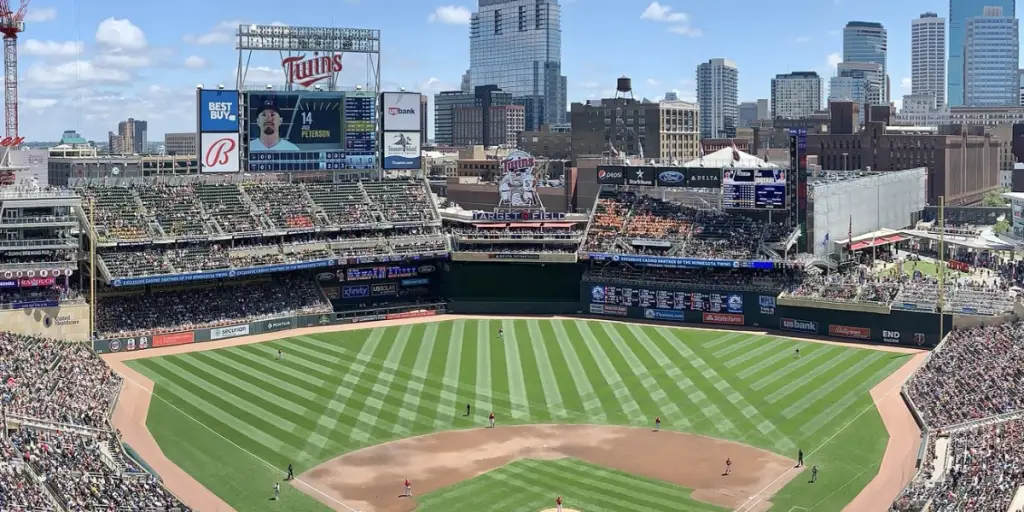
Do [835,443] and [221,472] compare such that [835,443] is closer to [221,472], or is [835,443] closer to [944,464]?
[944,464]

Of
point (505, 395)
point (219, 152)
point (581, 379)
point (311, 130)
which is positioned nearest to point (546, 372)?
point (581, 379)

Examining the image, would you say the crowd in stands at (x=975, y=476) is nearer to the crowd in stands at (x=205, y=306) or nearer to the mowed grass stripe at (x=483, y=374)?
the mowed grass stripe at (x=483, y=374)

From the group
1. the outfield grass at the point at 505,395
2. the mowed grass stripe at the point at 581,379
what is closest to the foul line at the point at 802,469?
the outfield grass at the point at 505,395

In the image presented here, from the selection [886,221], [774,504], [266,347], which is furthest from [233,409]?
[886,221]

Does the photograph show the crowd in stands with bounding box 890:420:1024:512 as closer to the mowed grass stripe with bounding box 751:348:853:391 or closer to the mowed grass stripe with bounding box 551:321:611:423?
the mowed grass stripe with bounding box 751:348:853:391

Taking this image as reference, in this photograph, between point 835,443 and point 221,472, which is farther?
point 835,443
